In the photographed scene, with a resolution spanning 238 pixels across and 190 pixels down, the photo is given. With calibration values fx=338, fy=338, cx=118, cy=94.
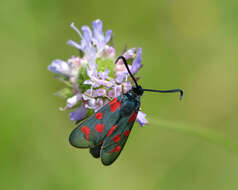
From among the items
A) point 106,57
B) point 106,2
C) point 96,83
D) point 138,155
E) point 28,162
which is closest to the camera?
point 96,83

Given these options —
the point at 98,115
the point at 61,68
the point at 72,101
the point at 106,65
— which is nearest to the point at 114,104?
the point at 98,115

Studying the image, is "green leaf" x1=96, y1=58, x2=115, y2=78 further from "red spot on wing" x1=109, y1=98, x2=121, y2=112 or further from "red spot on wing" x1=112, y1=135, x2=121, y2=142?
"red spot on wing" x1=112, y1=135, x2=121, y2=142

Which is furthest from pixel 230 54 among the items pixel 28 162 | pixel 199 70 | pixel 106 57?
pixel 28 162

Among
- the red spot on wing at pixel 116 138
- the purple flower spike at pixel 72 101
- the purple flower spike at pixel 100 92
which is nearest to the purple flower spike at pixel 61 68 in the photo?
the purple flower spike at pixel 72 101

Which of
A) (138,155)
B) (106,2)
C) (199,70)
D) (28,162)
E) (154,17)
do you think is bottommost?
(138,155)

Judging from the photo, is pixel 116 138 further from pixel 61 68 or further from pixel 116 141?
pixel 61 68

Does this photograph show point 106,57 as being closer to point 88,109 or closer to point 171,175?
point 88,109

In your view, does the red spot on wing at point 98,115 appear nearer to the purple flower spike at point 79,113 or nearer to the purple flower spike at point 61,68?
the purple flower spike at point 79,113
